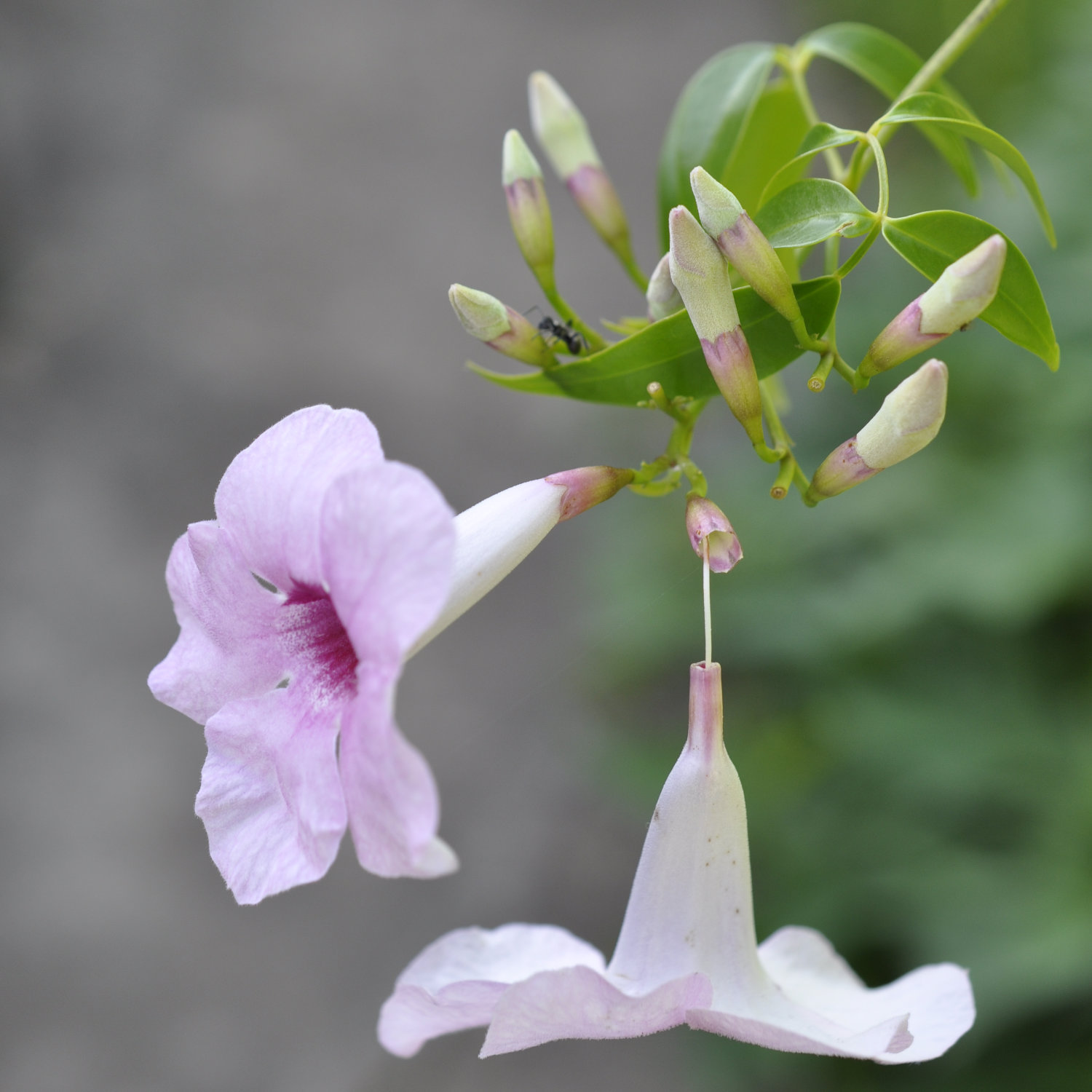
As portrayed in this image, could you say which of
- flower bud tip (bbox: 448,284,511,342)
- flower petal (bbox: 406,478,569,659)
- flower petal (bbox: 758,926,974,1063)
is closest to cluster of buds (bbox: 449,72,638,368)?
flower bud tip (bbox: 448,284,511,342)

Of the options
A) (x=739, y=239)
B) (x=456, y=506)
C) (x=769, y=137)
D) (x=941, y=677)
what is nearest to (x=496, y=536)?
(x=739, y=239)

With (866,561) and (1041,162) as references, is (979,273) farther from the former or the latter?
(1041,162)

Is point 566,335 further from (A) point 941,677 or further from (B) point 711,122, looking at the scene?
(A) point 941,677

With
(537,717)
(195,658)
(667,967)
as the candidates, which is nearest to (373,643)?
(195,658)

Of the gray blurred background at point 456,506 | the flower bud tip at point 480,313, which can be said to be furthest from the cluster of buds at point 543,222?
the gray blurred background at point 456,506

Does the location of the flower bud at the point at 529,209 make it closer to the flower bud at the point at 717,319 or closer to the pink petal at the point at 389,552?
the flower bud at the point at 717,319

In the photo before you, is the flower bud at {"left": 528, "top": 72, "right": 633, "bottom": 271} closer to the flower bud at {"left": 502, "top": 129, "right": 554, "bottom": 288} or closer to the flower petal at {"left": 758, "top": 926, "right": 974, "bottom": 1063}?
the flower bud at {"left": 502, "top": 129, "right": 554, "bottom": 288}
